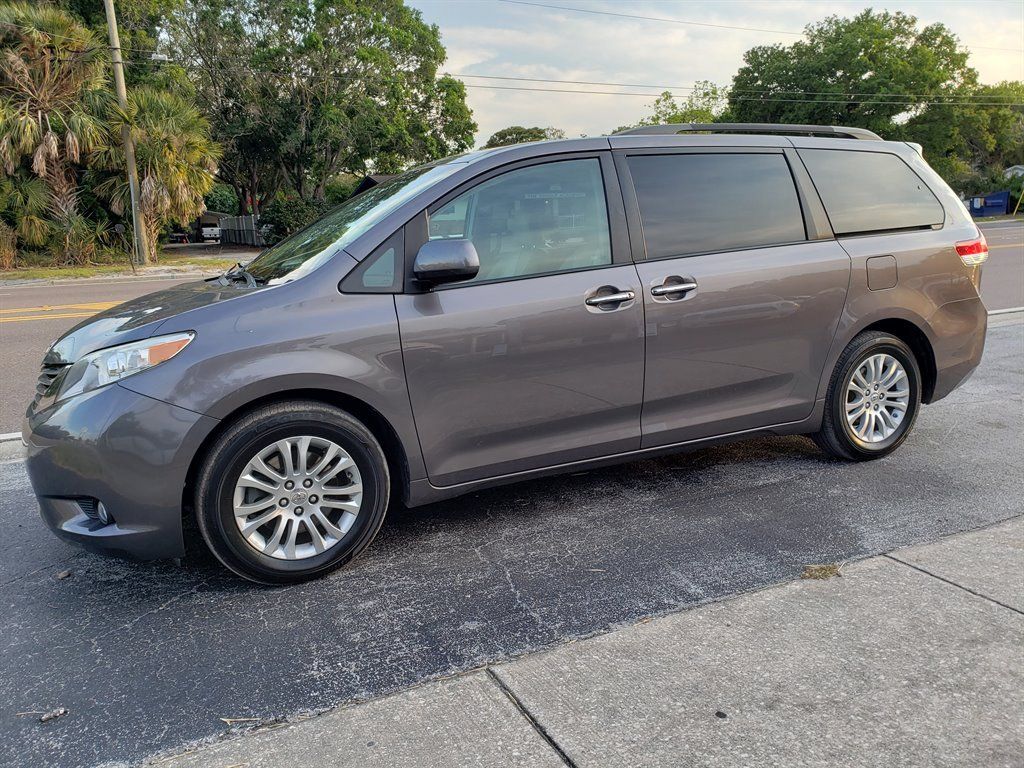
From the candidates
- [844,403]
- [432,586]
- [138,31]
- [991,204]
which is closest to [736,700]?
[432,586]

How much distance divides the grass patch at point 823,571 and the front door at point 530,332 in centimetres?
100

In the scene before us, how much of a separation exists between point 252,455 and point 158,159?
68.0ft

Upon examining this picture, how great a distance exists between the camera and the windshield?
3.54 m

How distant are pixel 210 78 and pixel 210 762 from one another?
3364 cm

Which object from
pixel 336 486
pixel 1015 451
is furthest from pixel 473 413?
pixel 1015 451

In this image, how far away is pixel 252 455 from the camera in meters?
3.14

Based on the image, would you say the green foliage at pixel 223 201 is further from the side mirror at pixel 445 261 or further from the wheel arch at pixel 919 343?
the side mirror at pixel 445 261

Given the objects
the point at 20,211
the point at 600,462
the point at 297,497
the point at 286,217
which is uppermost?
the point at 20,211

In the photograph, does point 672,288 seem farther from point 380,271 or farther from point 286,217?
point 286,217

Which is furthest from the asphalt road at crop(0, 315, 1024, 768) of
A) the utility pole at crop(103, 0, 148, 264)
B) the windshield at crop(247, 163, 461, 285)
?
the utility pole at crop(103, 0, 148, 264)

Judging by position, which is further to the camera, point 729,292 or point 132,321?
point 729,292

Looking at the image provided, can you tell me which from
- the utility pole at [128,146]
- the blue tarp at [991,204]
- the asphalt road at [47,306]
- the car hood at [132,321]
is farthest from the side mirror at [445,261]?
the blue tarp at [991,204]

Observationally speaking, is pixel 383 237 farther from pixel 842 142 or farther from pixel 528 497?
pixel 842 142

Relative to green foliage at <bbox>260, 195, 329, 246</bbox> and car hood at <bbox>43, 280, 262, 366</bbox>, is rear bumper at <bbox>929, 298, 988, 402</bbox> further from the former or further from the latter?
green foliage at <bbox>260, 195, 329, 246</bbox>
